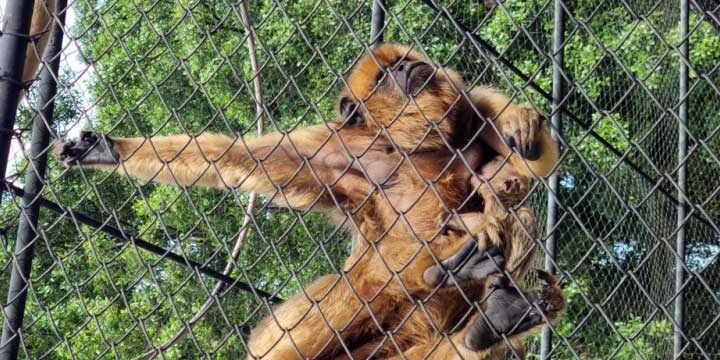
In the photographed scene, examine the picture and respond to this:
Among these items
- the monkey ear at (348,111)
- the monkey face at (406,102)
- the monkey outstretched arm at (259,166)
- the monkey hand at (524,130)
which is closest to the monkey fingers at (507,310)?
the monkey hand at (524,130)

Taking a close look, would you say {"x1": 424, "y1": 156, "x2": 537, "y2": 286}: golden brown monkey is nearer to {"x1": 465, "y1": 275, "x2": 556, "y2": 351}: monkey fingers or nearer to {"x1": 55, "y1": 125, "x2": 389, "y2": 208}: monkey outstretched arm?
{"x1": 465, "y1": 275, "x2": 556, "y2": 351}: monkey fingers

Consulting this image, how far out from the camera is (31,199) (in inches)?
175

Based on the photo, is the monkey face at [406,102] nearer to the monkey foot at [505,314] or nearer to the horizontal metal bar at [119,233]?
the horizontal metal bar at [119,233]

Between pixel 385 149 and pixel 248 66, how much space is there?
7.92m

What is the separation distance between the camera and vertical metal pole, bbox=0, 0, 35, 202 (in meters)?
4.05

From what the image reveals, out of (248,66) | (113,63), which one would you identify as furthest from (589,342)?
(113,63)

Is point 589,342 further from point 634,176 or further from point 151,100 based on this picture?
point 151,100

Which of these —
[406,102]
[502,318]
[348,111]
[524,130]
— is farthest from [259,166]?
[502,318]

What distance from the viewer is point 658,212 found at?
35.7 feet

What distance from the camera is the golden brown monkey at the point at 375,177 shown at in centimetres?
459

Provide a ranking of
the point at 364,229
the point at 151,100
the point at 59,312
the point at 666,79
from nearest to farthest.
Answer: the point at 364,229
the point at 666,79
the point at 151,100
the point at 59,312

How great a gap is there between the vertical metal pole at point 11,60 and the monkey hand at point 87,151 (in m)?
0.40

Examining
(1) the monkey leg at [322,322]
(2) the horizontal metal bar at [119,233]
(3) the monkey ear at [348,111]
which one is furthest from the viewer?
(3) the monkey ear at [348,111]

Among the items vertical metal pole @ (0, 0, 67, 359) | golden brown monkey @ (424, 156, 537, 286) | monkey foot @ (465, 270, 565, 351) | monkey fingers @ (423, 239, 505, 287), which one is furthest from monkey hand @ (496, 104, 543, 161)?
vertical metal pole @ (0, 0, 67, 359)
